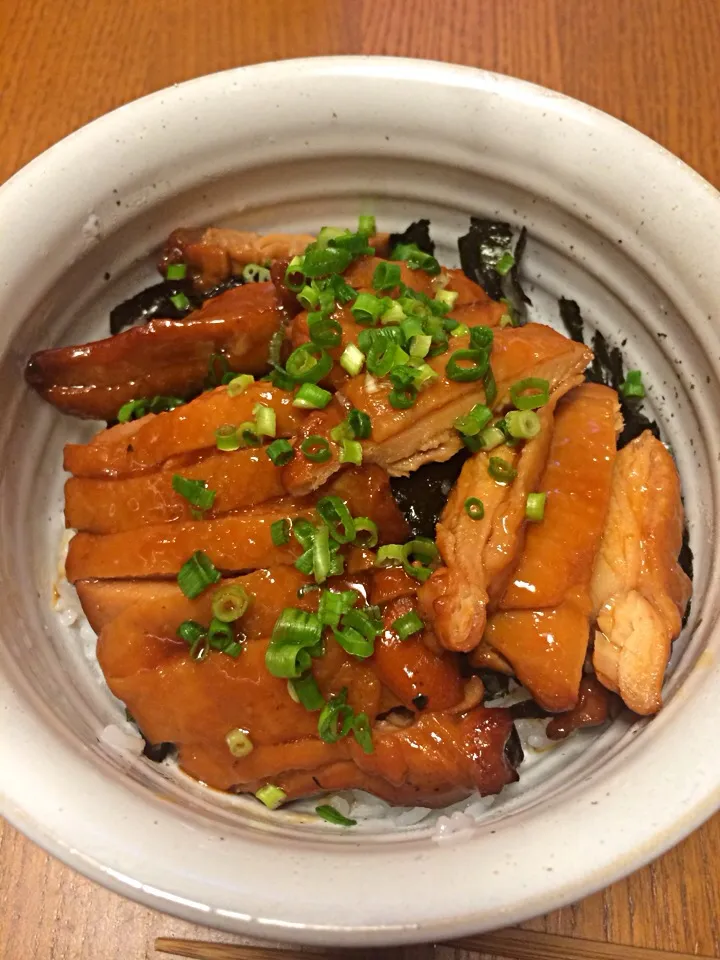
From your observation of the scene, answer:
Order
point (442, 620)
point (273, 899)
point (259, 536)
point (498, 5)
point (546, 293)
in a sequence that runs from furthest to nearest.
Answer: point (498, 5)
point (546, 293)
point (259, 536)
point (442, 620)
point (273, 899)

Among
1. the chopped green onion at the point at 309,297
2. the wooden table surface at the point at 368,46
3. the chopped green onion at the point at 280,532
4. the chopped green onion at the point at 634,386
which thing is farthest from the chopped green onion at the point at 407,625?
the wooden table surface at the point at 368,46

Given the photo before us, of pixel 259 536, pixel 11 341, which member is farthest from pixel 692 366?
pixel 11 341

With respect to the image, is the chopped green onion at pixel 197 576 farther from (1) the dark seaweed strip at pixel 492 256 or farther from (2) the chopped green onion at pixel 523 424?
(1) the dark seaweed strip at pixel 492 256

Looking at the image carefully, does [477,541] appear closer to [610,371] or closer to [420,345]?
[420,345]

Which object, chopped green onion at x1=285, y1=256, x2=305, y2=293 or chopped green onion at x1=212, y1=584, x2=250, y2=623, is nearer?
chopped green onion at x1=212, y1=584, x2=250, y2=623

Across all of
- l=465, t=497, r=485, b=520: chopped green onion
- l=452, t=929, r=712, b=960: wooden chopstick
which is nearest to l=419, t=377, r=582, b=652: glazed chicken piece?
l=465, t=497, r=485, b=520: chopped green onion

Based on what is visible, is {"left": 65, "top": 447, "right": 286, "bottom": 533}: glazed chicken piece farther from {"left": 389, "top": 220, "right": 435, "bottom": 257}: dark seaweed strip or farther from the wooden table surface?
the wooden table surface

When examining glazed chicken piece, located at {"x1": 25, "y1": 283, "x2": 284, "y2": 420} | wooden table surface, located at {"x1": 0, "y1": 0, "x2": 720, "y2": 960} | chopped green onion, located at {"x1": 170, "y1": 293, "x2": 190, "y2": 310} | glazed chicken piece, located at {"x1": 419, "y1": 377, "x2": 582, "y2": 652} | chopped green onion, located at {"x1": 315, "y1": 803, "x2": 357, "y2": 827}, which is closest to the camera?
glazed chicken piece, located at {"x1": 419, "y1": 377, "x2": 582, "y2": 652}

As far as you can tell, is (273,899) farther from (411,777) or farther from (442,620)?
(442,620)
